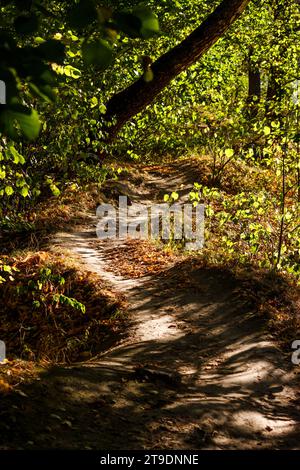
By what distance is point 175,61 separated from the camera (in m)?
10.4

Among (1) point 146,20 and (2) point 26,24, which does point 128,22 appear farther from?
(2) point 26,24

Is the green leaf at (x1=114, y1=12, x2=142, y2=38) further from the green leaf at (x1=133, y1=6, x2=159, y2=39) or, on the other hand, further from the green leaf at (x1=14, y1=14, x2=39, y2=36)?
the green leaf at (x1=14, y1=14, x2=39, y2=36)

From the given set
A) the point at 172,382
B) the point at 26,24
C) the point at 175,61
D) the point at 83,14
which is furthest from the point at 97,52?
the point at 175,61

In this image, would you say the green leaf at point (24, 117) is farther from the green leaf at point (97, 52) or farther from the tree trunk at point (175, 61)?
the tree trunk at point (175, 61)

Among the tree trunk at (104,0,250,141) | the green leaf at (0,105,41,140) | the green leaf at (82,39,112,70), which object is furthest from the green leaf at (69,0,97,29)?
the tree trunk at (104,0,250,141)

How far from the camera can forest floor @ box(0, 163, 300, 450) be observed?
3816 mm

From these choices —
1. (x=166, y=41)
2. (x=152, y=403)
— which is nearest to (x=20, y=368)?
(x=152, y=403)

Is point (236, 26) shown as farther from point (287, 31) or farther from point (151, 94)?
point (151, 94)

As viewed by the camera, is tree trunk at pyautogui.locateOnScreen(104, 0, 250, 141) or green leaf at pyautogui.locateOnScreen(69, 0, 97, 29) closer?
green leaf at pyautogui.locateOnScreen(69, 0, 97, 29)

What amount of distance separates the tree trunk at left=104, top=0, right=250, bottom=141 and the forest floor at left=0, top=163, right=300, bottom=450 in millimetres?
3141

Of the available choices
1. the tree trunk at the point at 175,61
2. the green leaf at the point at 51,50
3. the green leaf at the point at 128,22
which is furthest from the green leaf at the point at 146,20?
the tree trunk at the point at 175,61

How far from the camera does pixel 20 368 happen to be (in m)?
4.45

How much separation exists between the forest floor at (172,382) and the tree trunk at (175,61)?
314cm

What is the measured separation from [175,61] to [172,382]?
23.1ft
